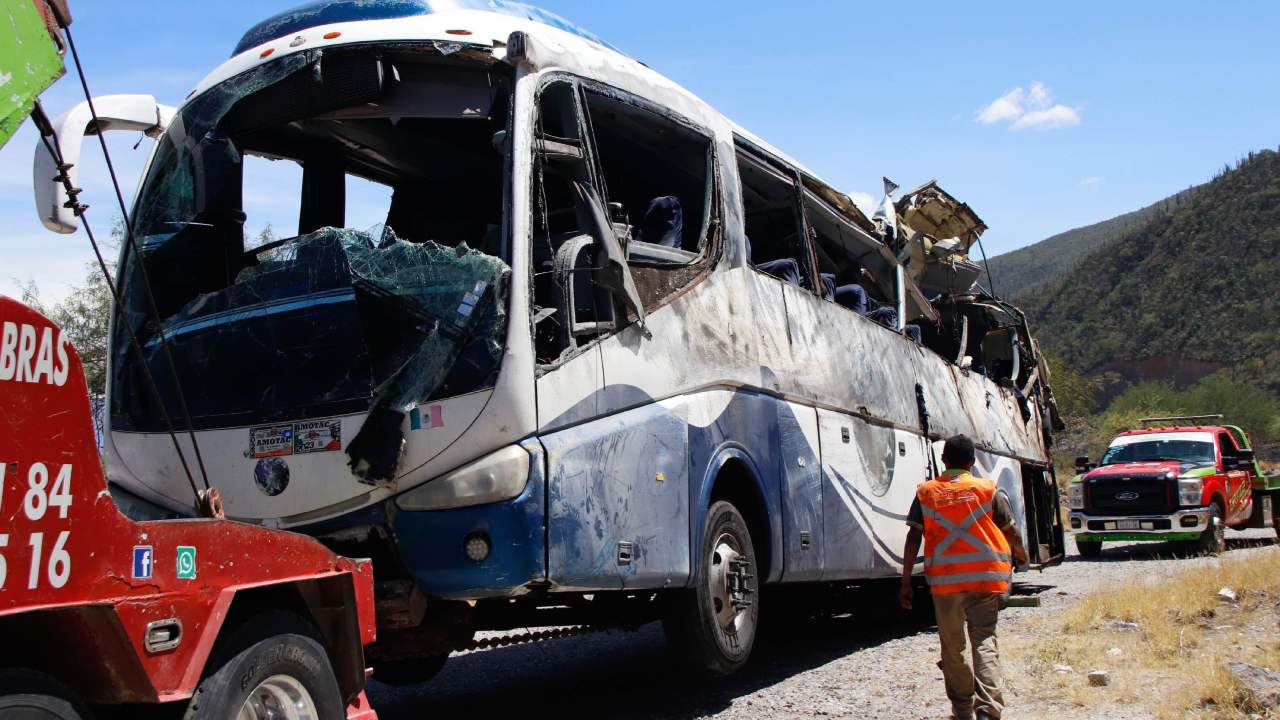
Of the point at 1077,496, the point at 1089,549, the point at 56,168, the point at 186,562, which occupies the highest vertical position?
the point at 56,168

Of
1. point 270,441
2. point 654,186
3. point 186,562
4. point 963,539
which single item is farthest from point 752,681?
point 186,562

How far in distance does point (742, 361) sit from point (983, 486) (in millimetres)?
1608

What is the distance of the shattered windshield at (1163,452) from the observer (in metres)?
20.0

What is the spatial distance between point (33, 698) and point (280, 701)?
4.20 ft

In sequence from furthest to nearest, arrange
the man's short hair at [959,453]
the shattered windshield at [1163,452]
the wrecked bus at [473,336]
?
the shattered windshield at [1163,452] → the man's short hair at [959,453] → the wrecked bus at [473,336]

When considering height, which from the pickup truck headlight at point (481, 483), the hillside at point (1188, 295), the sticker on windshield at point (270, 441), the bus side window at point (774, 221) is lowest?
the pickup truck headlight at point (481, 483)

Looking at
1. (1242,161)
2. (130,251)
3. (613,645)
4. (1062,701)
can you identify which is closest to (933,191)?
(613,645)

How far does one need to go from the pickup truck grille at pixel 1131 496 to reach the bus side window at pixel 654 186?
13506 mm

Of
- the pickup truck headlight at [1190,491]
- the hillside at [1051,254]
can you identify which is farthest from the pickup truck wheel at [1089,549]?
the hillside at [1051,254]

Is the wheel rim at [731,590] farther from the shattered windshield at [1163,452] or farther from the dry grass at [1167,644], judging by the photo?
the shattered windshield at [1163,452]

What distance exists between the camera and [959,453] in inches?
276

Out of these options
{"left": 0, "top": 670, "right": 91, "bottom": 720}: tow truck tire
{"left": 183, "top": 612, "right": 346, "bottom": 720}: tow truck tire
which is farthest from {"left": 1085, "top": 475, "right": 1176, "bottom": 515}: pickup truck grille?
{"left": 0, "top": 670, "right": 91, "bottom": 720}: tow truck tire

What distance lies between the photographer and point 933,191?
42.1 ft

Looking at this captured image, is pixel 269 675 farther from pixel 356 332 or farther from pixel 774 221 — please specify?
pixel 774 221
